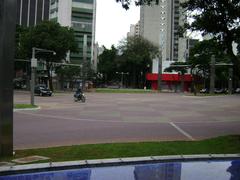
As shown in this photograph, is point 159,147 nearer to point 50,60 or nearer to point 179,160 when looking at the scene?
point 179,160

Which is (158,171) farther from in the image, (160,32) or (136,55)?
(160,32)

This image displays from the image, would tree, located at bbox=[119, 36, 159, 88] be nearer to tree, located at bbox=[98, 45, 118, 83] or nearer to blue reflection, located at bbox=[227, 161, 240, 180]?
tree, located at bbox=[98, 45, 118, 83]

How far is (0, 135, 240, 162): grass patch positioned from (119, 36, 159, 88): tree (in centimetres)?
11382

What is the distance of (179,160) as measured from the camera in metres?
11.3

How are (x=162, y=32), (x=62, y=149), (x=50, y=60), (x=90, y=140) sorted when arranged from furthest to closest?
(x=162, y=32) < (x=50, y=60) < (x=90, y=140) < (x=62, y=149)

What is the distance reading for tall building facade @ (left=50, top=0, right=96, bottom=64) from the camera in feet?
420

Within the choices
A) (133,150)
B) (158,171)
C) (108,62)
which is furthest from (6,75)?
(108,62)

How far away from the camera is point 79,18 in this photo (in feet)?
427

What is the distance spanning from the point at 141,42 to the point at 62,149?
11728 cm

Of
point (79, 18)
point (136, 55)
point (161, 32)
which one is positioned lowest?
point (136, 55)

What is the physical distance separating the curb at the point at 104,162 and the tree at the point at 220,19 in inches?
181

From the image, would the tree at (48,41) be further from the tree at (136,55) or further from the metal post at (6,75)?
the metal post at (6,75)

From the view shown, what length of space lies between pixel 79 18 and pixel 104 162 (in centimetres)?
12185

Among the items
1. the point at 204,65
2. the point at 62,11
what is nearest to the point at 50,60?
the point at 204,65
